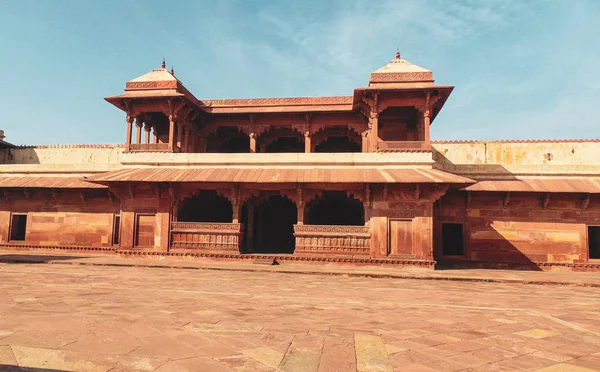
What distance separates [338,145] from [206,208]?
7135 mm

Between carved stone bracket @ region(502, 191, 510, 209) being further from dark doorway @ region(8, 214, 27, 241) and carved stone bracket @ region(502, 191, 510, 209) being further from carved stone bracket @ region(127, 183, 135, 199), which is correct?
dark doorway @ region(8, 214, 27, 241)

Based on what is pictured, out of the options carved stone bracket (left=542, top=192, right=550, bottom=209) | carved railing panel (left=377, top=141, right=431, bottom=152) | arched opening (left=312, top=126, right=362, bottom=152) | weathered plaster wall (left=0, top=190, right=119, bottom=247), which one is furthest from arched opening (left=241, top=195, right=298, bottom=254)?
carved stone bracket (left=542, top=192, right=550, bottom=209)

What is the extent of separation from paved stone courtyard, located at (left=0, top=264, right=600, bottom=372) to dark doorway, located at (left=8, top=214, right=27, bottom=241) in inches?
402

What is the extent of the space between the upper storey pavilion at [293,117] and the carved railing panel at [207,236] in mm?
3455

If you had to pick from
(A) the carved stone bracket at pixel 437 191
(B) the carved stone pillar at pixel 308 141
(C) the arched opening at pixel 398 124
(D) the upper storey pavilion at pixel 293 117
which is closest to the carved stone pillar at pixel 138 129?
(D) the upper storey pavilion at pixel 293 117

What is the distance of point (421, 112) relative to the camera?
47.3 feet

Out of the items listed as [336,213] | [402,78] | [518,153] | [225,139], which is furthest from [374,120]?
[225,139]

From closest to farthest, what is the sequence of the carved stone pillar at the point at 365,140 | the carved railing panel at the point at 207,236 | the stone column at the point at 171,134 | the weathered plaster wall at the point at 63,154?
the carved railing panel at the point at 207,236 → the stone column at the point at 171,134 → the carved stone pillar at the point at 365,140 → the weathered plaster wall at the point at 63,154

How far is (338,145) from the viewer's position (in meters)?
18.8

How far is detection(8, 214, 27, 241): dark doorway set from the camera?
53.5 feet

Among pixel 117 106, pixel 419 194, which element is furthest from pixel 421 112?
pixel 117 106

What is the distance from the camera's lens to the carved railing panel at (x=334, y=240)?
42.9ft

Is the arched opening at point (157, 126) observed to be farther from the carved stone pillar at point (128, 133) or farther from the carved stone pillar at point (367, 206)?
the carved stone pillar at point (367, 206)

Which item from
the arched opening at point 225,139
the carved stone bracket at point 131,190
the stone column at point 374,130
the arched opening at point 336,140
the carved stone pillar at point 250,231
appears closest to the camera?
the stone column at point 374,130
